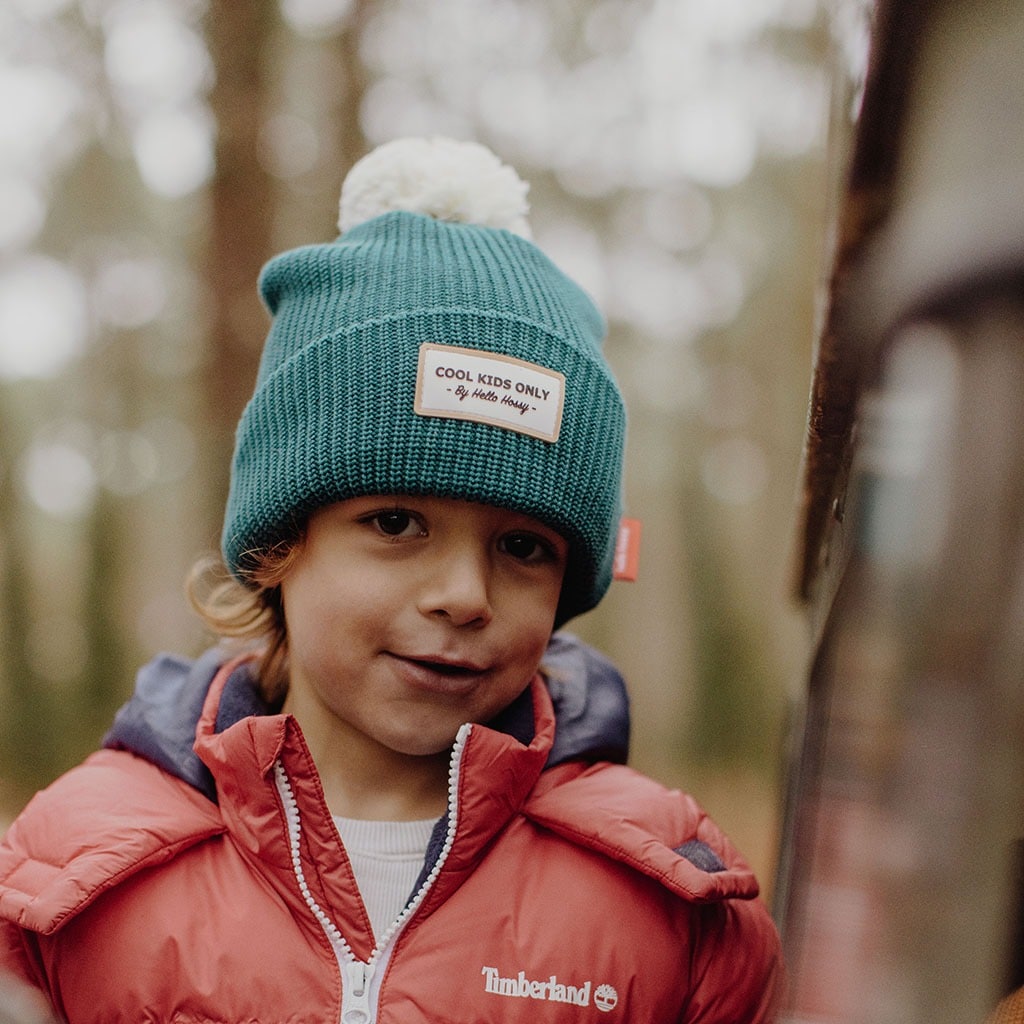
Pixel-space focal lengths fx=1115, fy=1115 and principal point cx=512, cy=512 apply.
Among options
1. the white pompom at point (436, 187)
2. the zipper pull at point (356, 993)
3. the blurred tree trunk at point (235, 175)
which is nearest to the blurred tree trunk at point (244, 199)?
the blurred tree trunk at point (235, 175)

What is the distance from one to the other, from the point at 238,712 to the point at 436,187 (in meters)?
0.86

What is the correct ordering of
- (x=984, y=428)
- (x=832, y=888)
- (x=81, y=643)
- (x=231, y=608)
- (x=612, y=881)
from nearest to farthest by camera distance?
(x=984, y=428) → (x=832, y=888) → (x=612, y=881) → (x=231, y=608) → (x=81, y=643)

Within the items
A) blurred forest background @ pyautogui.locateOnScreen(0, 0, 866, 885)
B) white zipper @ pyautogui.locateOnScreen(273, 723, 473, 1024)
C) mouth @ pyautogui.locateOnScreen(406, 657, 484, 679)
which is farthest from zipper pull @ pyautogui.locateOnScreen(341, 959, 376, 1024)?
blurred forest background @ pyautogui.locateOnScreen(0, 0, 866, 885)

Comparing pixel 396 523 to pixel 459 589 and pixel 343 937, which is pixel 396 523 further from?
pixel 343 937

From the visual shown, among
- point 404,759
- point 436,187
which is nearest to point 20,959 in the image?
point 404,759

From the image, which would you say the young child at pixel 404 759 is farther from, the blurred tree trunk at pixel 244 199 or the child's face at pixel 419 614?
the blurred tree trunk at pixel 244 199

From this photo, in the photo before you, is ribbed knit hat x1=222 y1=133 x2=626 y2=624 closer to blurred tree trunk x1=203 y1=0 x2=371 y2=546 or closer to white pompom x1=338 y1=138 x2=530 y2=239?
white pompom x1=338 y1=138 x2=530 y2=239

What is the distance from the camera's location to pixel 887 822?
42cm

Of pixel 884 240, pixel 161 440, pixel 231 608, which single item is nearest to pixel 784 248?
pixel 161 440

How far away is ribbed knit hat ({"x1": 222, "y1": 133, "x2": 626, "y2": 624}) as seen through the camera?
149 centimetres

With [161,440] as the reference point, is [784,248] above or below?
above

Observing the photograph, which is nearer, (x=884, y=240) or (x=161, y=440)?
(x=884, y=240)

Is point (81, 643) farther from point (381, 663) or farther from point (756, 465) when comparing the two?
point (381, 663)

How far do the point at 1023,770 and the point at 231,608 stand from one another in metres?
1.55
